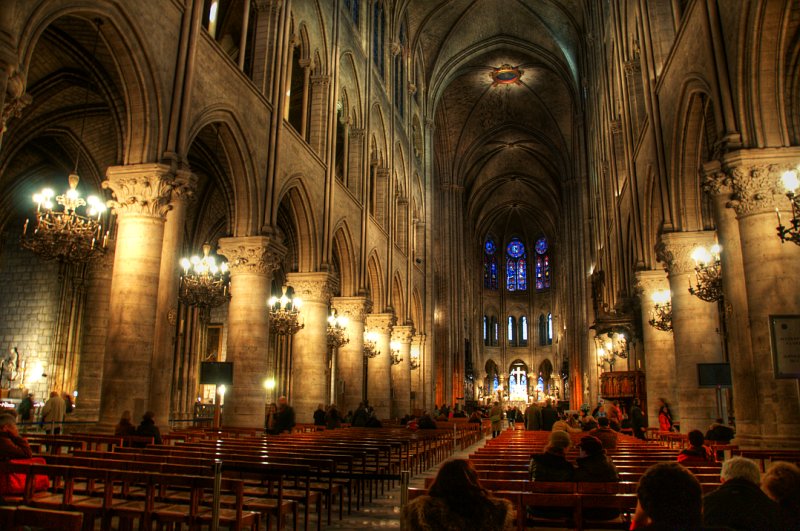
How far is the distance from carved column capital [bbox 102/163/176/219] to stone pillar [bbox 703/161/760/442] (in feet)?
27.3

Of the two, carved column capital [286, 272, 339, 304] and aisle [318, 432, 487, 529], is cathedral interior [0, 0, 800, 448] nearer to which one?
carved column capital [286, 272, 339, 304]

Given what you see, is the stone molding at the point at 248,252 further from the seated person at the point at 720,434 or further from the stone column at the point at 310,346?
the seated person at the point at 720,434

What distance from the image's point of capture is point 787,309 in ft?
27.4

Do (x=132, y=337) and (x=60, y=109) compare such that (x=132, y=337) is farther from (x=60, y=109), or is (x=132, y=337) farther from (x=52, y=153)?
(x=52, y=153)

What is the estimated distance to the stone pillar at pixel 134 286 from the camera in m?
9.52

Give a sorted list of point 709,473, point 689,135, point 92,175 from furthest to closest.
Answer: point 92,175 < point 689,135 < point 709,473

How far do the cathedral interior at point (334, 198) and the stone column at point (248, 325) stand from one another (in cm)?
5

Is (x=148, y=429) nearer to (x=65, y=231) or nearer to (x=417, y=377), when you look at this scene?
(x=65, y=231)

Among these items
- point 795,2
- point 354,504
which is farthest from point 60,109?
point 795,2

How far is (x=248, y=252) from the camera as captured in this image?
1389 cm

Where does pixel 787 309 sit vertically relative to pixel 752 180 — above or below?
below

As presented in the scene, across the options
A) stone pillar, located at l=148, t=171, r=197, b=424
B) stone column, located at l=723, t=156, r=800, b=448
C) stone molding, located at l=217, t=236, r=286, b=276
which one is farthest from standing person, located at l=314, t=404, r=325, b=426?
stone column, located at l=723, t=156, r=800, b=448

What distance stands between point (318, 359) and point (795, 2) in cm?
1329

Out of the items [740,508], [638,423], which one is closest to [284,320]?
[638,423]
